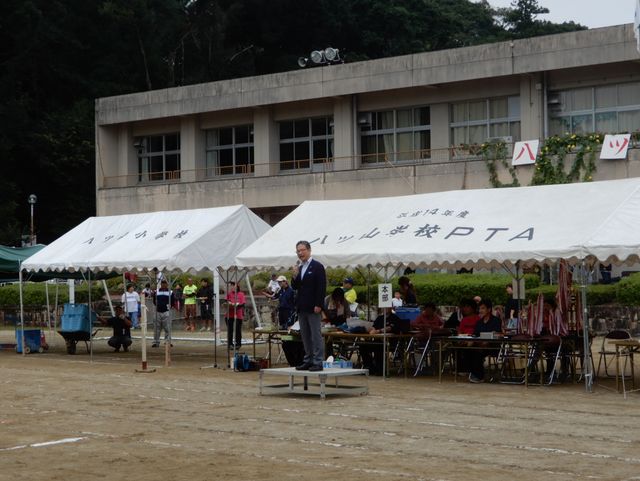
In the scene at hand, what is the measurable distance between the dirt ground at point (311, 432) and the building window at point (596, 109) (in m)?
27.2

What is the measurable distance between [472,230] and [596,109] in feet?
90.1

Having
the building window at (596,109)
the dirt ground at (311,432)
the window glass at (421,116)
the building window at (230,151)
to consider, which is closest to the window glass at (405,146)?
the window glass at (421,116)

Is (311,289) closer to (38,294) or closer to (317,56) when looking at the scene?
(38,294)

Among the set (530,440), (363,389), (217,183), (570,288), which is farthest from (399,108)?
(530,440)

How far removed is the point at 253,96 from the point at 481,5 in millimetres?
48247

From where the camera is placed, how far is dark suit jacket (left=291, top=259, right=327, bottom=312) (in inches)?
650

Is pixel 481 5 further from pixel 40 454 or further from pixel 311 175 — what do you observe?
pixel 40 454

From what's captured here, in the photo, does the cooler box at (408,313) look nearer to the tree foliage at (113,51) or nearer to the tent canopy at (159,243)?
the tent canopy at (159,243)

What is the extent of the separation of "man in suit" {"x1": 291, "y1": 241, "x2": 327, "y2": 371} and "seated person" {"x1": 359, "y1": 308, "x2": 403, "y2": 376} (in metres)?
3.23

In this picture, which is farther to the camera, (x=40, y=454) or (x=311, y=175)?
(x=311, y=175)

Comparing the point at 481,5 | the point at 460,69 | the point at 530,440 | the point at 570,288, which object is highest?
the point at 481,5

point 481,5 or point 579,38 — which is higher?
point 481,5

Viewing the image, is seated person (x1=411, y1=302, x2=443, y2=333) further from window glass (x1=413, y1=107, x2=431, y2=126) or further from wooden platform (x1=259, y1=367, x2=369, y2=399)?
window glass (x1=413, y1=107, x2=431, y2=126)

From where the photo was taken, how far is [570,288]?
19.6m
